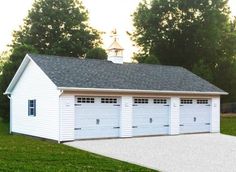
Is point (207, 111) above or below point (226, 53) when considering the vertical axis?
below

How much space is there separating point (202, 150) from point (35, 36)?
37.0m

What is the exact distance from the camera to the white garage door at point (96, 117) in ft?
67.6

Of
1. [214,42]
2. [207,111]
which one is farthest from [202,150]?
[214,42]

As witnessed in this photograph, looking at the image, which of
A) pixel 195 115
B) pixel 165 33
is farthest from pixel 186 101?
pixel 165 33

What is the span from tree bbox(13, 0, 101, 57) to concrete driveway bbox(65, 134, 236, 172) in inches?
1178

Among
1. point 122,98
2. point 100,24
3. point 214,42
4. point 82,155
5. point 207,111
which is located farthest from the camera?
point 100,24

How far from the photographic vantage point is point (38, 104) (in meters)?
22.0

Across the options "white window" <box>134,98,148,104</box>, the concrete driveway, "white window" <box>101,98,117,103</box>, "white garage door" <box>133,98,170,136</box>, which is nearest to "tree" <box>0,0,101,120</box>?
"white garage door" <box>133,98,170,136</box>

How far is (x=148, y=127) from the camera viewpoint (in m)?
23.1

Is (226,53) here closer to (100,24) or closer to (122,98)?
(100,24)

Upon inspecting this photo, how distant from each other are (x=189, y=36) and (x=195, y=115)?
27026 mm

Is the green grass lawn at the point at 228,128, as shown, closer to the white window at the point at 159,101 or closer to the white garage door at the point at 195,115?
the white garage door at the point at 195,115

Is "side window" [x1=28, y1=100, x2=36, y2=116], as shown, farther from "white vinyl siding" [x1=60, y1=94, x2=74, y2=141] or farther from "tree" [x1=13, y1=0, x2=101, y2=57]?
"tree" [x1=13, y1=0, x2=101, y2=57]

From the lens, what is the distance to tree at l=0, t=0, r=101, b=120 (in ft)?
162
